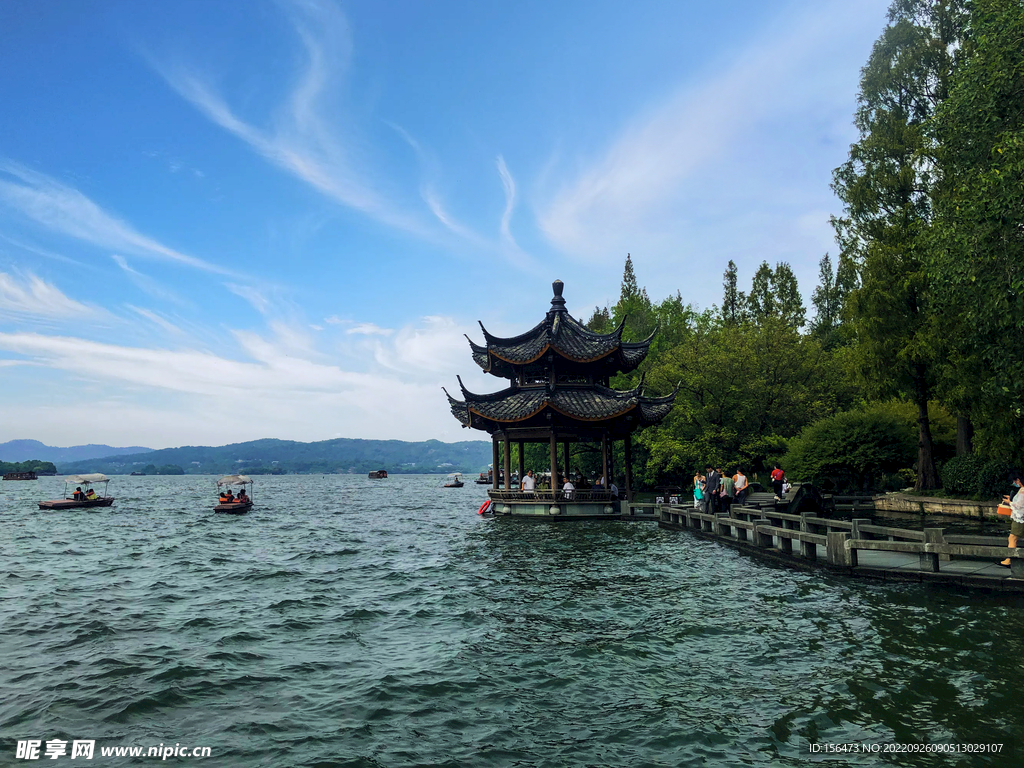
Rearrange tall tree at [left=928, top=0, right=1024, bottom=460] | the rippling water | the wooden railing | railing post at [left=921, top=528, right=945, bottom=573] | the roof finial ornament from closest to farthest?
the rippling water → the wooden railing → railing post at [left=921, top=528, right=945, bottom=573] → tall tree at [left=928, top=0, right=1024, bottom=460] → the roof finial ornament

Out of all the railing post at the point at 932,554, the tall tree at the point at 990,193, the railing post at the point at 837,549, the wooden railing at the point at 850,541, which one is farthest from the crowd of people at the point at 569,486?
the railing post at the point at 932,554

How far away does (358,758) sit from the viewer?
801 centimetres

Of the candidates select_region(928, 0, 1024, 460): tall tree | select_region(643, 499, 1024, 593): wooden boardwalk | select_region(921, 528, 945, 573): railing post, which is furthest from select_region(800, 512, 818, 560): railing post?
select_region(928, 0, 1024, 460): tall tree

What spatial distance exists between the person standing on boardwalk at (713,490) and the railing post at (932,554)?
40.2 feet

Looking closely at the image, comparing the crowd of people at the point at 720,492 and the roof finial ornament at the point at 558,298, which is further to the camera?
the roof finial ornament at the point at 558,298

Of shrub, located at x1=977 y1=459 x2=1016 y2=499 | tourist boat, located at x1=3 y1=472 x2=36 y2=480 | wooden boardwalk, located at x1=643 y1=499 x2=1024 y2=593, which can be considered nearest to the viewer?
wooden boardwalk, located at x1=643 y1=499 x2=1024 y2=593

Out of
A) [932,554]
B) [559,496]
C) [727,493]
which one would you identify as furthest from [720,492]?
[932,554]

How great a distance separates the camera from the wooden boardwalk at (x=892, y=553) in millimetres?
14242

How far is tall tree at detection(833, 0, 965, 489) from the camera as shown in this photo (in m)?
34.1

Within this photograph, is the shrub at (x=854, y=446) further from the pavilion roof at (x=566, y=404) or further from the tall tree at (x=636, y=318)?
the tall tree at (x=636, y=318)

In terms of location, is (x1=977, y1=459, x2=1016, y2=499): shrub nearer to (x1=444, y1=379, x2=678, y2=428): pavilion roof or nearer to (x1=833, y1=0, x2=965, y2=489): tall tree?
(x1=833, y1=0, x2=965, y2=489): tall tree

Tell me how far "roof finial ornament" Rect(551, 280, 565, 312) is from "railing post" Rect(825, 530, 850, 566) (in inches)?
927

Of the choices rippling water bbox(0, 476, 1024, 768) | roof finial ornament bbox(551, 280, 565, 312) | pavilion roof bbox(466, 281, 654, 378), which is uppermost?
roof finial ornament bbox(551, 280, 565, 312)

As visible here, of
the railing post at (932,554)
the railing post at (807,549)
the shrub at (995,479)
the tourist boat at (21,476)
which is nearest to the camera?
the railing post at (932,554)
